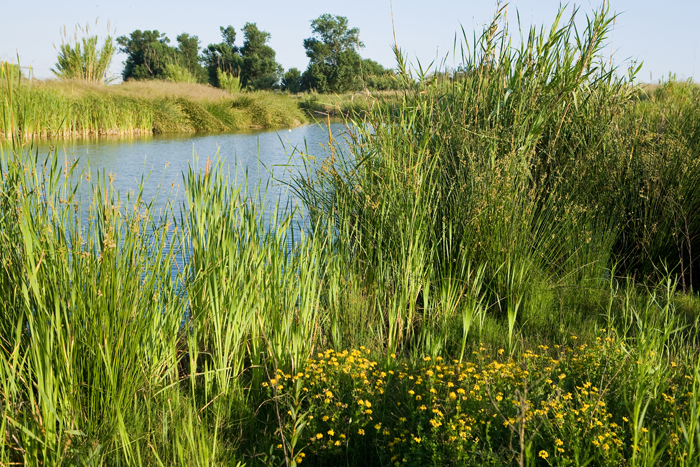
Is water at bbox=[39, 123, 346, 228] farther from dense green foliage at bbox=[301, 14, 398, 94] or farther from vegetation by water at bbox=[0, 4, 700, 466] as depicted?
dense green foliage at bbox=[301, 14, 398, 94]

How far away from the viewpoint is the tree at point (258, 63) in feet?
157

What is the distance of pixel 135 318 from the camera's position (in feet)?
5.45

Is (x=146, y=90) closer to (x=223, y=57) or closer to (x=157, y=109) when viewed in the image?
(x=157, y=109)

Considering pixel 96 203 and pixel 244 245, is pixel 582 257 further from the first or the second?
pixel 96 203

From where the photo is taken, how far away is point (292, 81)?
4894cm

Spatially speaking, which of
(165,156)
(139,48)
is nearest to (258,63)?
(139,48)

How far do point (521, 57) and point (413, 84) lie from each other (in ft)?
2.23

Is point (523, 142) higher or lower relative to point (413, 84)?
lower

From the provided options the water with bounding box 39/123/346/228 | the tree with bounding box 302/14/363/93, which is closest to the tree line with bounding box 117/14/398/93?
the tree with bounding box 302/14/363/93

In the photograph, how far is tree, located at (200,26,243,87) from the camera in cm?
5034

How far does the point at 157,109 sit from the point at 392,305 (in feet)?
53.1

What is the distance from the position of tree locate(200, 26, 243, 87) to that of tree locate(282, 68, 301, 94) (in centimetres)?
428

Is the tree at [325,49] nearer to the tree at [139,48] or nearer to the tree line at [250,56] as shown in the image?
the tree line at [250,56]

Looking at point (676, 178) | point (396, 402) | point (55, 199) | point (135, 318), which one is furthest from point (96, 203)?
point (676, 178)
